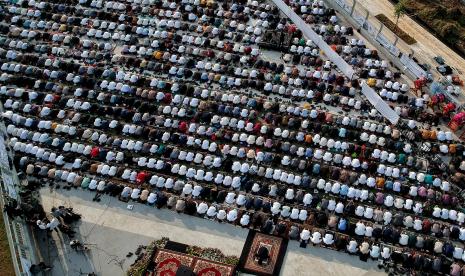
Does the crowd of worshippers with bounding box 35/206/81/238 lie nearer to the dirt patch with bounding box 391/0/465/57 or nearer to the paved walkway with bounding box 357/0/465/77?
the paved walkway with bounding box 357/0/465/77

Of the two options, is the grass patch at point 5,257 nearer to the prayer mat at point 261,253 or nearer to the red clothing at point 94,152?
the red clothing at point 94,152

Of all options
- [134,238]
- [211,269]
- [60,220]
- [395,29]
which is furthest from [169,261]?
[395,29]

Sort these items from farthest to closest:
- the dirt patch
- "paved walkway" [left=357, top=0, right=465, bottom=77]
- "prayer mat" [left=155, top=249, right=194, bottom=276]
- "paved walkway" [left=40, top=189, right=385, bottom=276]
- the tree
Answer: the dirt patch, the tree, "paved walkway" [left=357, top=0, right=465, bottom=77], "paved walkway" [left=40, top=189, right=385, bottom=276], "prayer mat" [left=155, top=249, right=194, bottom=276]

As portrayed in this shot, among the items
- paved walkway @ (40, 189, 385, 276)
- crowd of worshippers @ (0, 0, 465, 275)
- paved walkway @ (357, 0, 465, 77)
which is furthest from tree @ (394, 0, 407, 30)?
paved walkway @ (40, 189, 385, 276)

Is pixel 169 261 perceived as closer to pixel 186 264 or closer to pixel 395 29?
pixel 186 264

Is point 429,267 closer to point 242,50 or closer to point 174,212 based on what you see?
point 174,212

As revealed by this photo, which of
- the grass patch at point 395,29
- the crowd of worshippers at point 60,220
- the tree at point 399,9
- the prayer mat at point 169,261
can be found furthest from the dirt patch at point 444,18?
the crowd of worshippers at point 60,220
